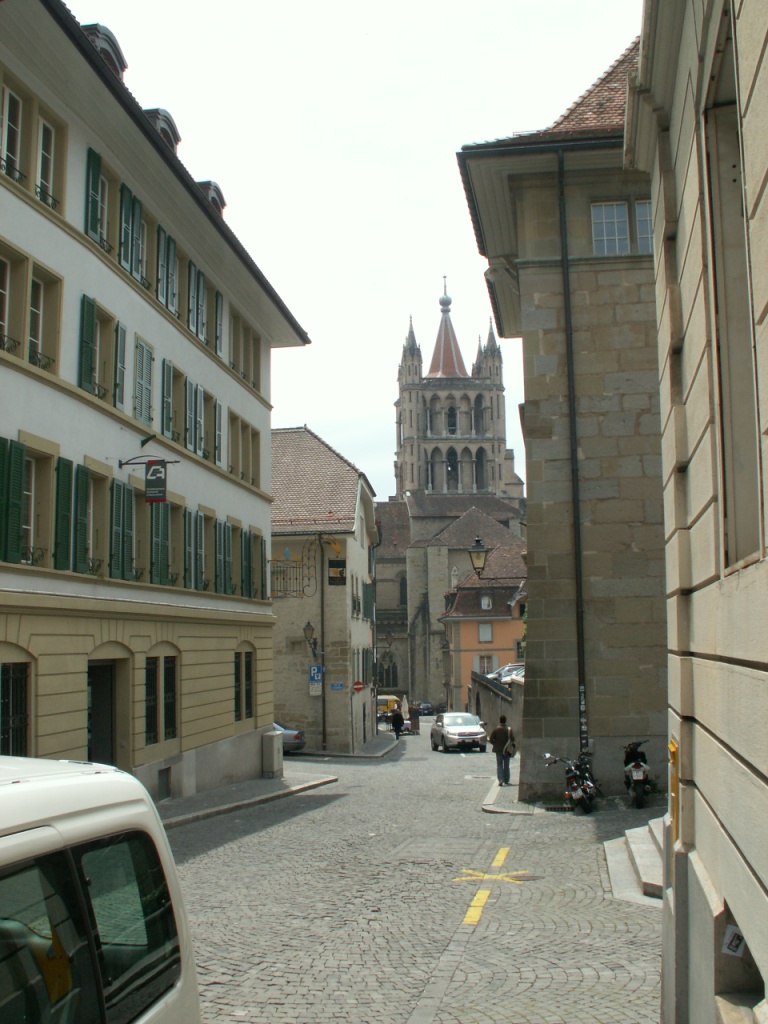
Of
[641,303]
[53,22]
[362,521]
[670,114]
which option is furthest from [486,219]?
[362,521]

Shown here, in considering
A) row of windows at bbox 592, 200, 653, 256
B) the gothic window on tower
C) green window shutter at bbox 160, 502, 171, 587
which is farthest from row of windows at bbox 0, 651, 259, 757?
the gothic window on tower

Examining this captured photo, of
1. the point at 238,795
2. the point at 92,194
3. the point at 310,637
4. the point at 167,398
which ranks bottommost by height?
the point at 238,795

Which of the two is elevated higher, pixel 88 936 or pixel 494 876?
pixel 88 936

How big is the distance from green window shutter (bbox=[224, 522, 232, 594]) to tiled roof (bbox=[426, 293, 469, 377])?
327 ft

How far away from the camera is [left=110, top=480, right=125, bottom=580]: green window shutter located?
1752 cm

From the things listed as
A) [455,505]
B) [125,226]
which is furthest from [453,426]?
[125,226]

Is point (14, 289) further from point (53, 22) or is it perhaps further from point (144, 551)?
point (144, 551)

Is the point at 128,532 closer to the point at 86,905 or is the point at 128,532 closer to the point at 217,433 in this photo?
the point at 217,433

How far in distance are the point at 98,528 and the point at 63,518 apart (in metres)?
1.59

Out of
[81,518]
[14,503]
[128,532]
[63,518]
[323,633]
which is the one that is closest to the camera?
[14,503]

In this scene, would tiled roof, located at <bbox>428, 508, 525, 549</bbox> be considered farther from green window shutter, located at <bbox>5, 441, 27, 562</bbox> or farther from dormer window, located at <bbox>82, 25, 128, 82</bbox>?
green window shutter, located at <bbox>5, 441, 27, 562</bbox>


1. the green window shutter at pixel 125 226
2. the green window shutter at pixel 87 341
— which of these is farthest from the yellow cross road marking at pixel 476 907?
the green window shutter at pixel 125 226

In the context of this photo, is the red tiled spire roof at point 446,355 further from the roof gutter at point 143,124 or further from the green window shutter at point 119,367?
the green window shutter at point 119,367

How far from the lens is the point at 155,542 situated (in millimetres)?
19469
